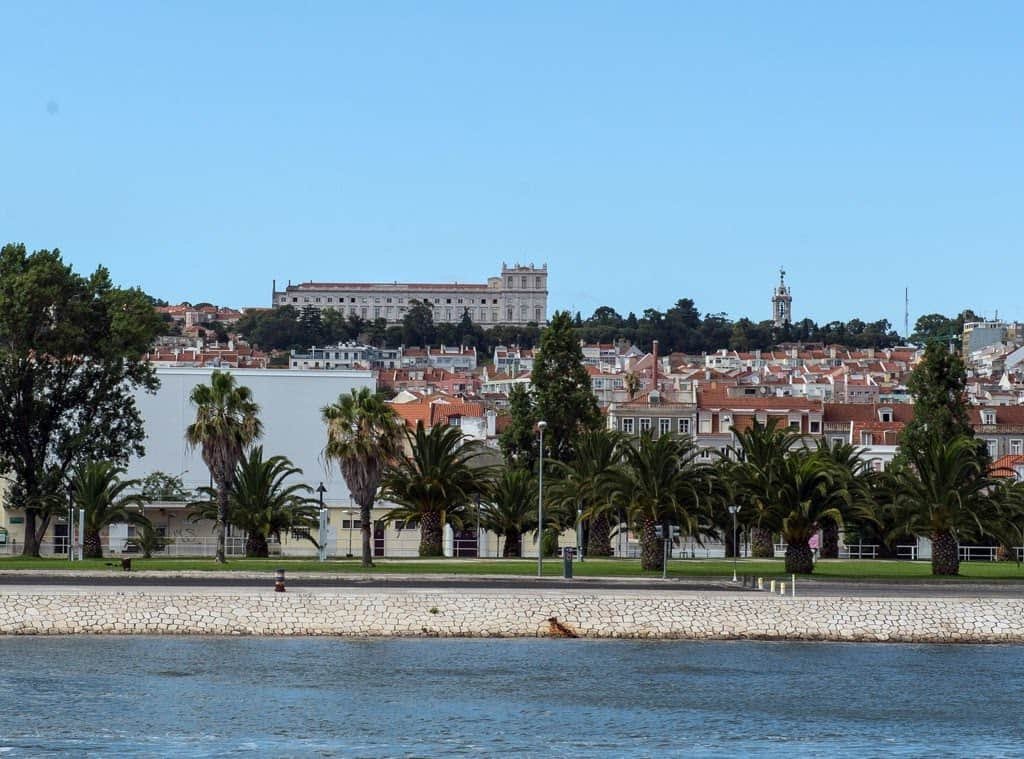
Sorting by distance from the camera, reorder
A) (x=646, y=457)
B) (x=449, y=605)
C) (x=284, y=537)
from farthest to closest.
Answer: (x=284, y=537), (x=646, y=457), (x=449, y=605)

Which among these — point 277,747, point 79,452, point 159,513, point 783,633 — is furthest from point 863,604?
point 159,513

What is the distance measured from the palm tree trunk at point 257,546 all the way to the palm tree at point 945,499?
2392 centimetres

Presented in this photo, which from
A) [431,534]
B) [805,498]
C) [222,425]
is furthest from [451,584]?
[431,534]

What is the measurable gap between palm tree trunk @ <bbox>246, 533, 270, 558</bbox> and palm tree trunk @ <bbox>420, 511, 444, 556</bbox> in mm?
6017

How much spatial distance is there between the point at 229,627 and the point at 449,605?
222 inches

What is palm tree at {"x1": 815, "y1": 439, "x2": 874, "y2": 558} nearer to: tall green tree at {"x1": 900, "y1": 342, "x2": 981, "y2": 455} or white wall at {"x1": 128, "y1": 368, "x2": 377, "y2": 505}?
tall green tree at {"x1": 900, "y1": 342, "x2": 981, "y2": 455}

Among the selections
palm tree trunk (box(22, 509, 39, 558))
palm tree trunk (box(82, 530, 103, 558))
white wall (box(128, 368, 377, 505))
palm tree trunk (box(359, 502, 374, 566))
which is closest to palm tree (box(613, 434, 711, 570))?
palm tree trunk (box(359, 502, 374, 566))

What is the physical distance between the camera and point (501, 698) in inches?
1601

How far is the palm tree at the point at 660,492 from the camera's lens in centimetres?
6256

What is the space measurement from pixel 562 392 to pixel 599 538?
12118 millimetres

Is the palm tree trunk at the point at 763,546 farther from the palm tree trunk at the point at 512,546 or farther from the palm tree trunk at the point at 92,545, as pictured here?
the palm tree trunk at the point at 92,545

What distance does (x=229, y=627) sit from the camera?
4844 cm

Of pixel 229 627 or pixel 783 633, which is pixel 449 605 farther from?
pixel 783 633

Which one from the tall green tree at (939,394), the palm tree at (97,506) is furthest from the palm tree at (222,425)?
the tall green tree at (939,394)
